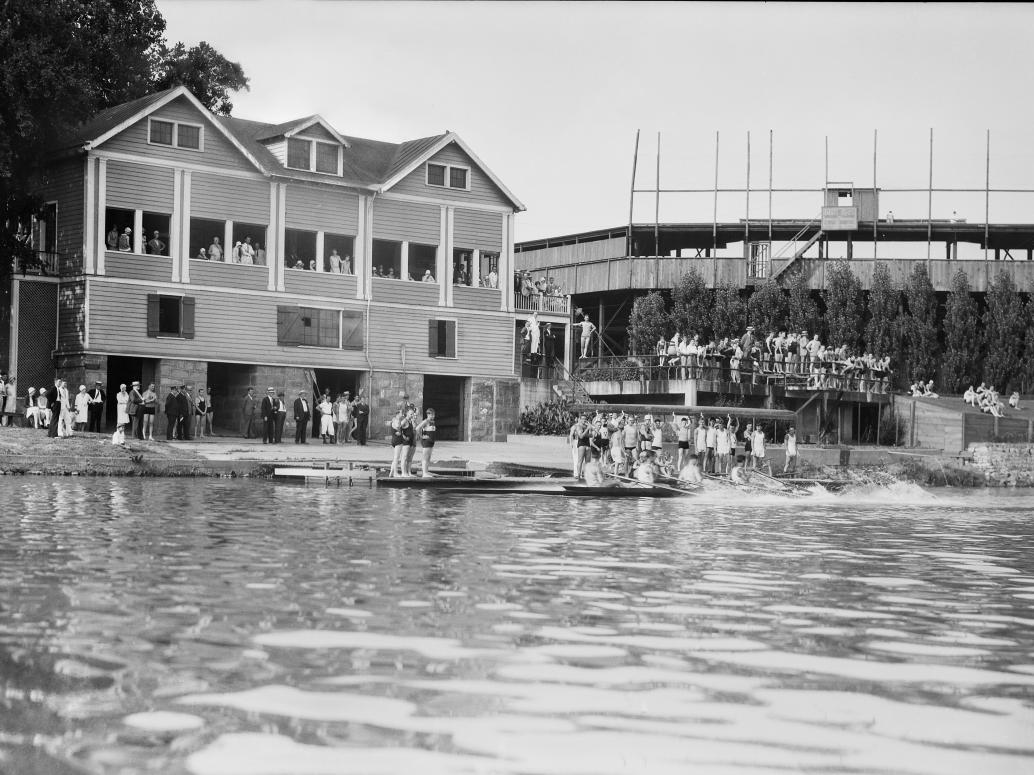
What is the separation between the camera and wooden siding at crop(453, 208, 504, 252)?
50.1 metres

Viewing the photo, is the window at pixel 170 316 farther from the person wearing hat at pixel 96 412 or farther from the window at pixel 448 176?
the window at pixel 448 176

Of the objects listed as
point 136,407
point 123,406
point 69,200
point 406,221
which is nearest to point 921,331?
point 406,221

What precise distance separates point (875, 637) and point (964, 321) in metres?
50.7

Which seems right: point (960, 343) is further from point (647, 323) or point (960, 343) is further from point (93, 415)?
point (93, 415)

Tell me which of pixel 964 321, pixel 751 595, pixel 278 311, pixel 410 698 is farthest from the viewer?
pixel 964 321

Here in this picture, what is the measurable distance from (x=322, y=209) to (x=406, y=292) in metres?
4.04

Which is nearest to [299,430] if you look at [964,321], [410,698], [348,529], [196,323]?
[196,323]

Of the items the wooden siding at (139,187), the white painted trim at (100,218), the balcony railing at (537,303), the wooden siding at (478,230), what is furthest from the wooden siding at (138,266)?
the balcony railing at (537,303)

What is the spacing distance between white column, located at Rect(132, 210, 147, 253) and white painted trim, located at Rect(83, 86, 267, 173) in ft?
8.00

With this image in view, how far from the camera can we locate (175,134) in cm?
4388

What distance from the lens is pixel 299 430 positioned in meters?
42.0

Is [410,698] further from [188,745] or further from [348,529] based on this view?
[348,529]

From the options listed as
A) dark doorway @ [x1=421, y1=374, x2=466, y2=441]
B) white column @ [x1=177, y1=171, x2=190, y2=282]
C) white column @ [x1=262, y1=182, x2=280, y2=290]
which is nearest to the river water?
white column @ [x1=177, y1=171, x2=190, y2=282]

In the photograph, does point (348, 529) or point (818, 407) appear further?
point (818, 407)
